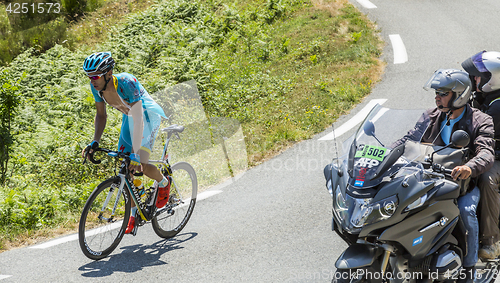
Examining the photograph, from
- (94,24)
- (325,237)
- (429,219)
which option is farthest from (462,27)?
(94,24)

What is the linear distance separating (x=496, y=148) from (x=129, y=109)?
406 centimetres

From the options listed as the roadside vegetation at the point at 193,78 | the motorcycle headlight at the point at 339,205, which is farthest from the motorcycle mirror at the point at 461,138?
the roadside vegetation at the point at 193,78

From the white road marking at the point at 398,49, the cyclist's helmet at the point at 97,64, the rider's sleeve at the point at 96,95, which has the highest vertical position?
the cyclist's helmet at the point at 97,64

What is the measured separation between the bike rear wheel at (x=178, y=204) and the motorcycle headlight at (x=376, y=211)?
3.06m

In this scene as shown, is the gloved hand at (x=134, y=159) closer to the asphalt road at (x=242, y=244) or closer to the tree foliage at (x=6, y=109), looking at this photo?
the asphalt road at (x=242, y=244)

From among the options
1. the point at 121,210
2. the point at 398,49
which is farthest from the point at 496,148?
the point at 398,49

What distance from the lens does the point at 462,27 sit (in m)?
13.3

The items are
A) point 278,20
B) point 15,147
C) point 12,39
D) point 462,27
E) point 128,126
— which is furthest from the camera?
point 12,39

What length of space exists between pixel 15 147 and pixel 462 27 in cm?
1367

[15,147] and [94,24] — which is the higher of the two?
[94,24]

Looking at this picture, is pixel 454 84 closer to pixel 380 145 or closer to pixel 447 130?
pixel 447 130

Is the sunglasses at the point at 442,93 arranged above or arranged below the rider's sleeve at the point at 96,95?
below

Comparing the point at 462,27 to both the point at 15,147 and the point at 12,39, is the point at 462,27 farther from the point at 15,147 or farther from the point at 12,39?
the point at 12,39

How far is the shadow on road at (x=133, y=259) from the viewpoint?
192 inches
